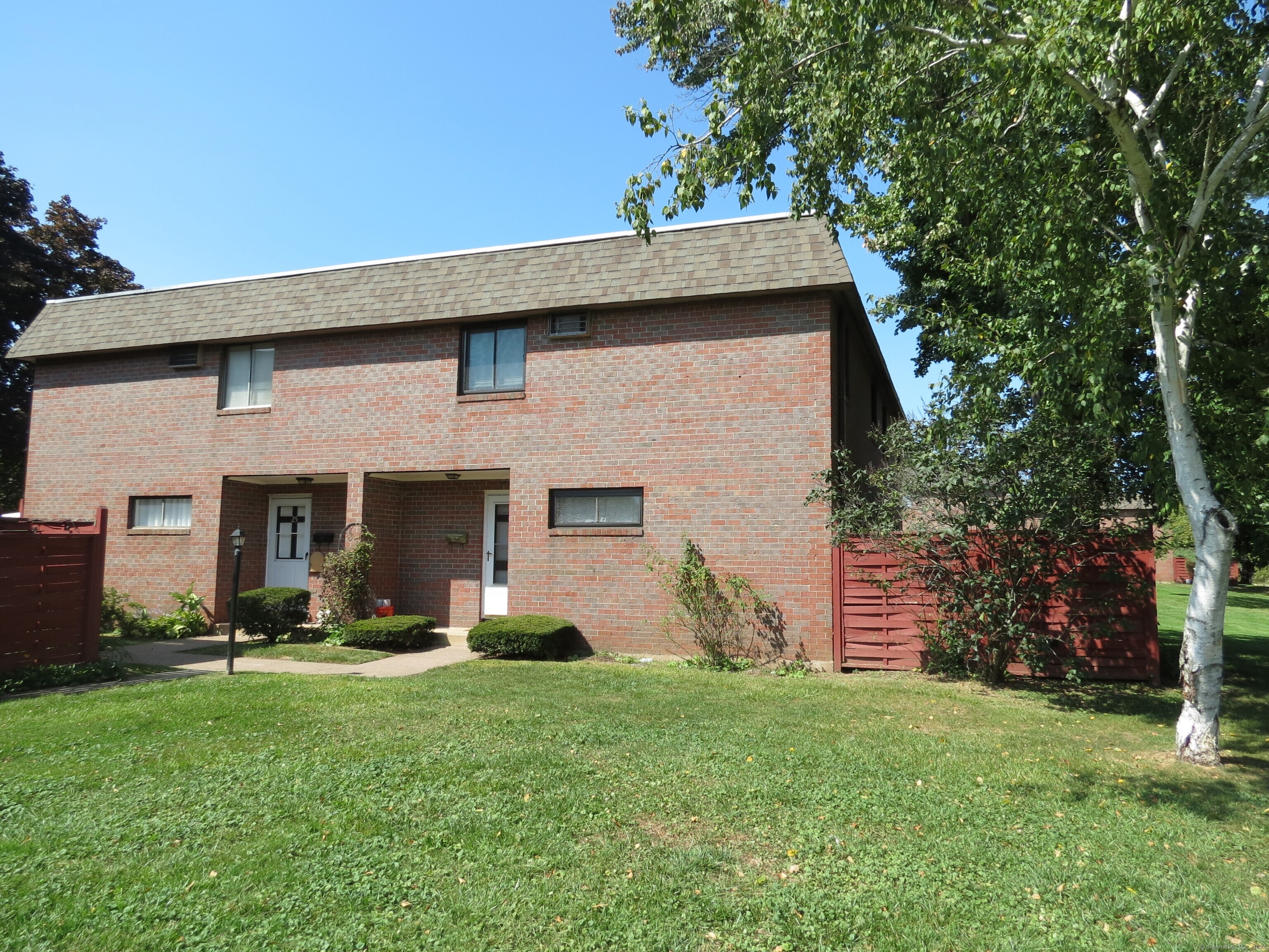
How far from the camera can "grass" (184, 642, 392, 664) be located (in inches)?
433

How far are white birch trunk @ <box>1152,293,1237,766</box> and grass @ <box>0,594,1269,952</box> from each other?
34 cm

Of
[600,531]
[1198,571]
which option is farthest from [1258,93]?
[600,531]

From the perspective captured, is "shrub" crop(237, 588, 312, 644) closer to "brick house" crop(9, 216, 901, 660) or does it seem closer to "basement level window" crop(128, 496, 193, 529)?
"brick house" crop(9, 216, 901, 660)

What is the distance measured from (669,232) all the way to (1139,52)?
6.39 meters

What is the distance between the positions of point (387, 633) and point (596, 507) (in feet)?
11.9

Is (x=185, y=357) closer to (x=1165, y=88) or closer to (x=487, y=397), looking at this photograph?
(x=487, y=397)

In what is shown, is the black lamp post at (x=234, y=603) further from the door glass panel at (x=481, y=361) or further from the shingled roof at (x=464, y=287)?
the shingled roof at (x=464, y=287)

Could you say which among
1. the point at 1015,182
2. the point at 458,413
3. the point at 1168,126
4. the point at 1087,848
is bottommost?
the point at 1087,848

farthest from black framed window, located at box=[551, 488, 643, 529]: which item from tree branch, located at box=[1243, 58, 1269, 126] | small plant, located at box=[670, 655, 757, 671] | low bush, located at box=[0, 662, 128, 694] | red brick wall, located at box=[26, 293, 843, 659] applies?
tree branch, located at box=[1243, 58, 1269, 126]

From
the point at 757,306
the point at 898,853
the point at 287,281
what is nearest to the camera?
the point at 898,853

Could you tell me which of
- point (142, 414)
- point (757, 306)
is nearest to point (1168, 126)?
point (757, 306)

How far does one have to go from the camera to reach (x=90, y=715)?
23.3ft

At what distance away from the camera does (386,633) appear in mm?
11672

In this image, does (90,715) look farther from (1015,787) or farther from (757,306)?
(757,306)
